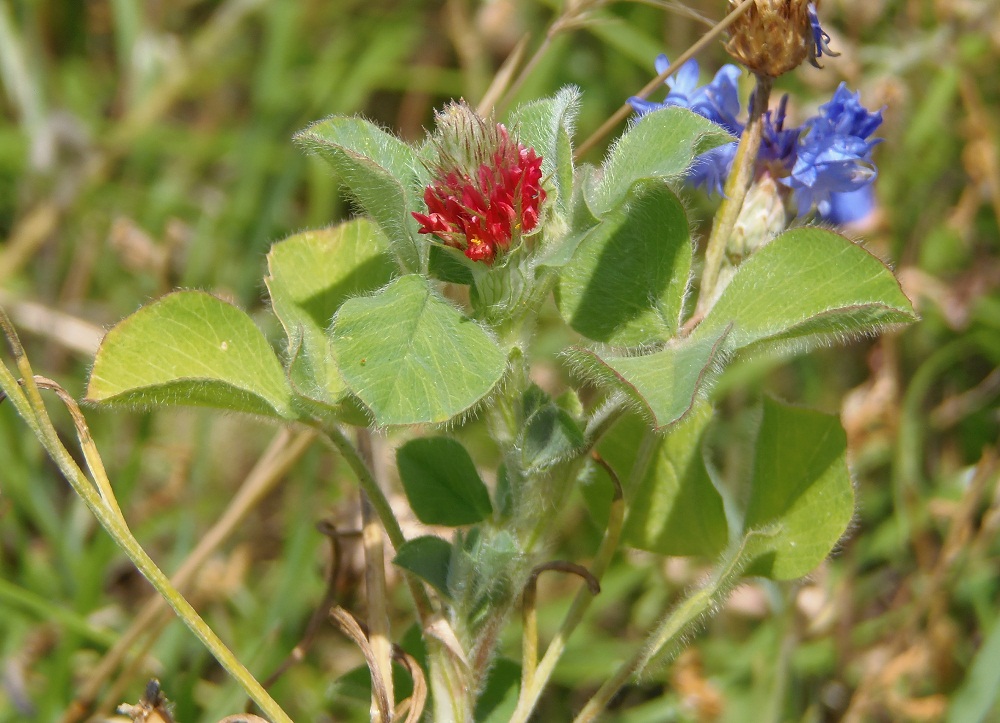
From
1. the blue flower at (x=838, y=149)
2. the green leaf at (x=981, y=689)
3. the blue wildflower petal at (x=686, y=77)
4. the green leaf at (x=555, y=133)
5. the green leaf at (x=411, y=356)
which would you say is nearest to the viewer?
the green leaf at (x=411, y=356)

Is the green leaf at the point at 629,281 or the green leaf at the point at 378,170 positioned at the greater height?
the green leaf at the point at 378,170

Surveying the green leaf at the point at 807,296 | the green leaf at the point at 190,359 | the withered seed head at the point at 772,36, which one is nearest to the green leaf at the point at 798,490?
the green leaf at the point at 807,296

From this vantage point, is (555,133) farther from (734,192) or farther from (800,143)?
(800,143)

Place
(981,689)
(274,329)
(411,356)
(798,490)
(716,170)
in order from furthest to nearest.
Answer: (274,329)
(981,689)
(716,170)
(798,490)
(411,356)

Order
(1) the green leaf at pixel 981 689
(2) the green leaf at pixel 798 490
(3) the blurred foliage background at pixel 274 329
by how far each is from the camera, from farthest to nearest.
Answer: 1. (3) the blurred foliage background at pixel 274 329
2. (1) the green leaf at pixel 981 689
3. (2) the green leaf at pixel 798 490

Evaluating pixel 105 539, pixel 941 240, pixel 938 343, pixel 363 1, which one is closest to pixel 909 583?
pixel 938 343

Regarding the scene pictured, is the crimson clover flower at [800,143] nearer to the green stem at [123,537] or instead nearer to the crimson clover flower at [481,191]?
the crimson clover flower at [481,191]

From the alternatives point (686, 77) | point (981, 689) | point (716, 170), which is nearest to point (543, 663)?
point (716, 170)
